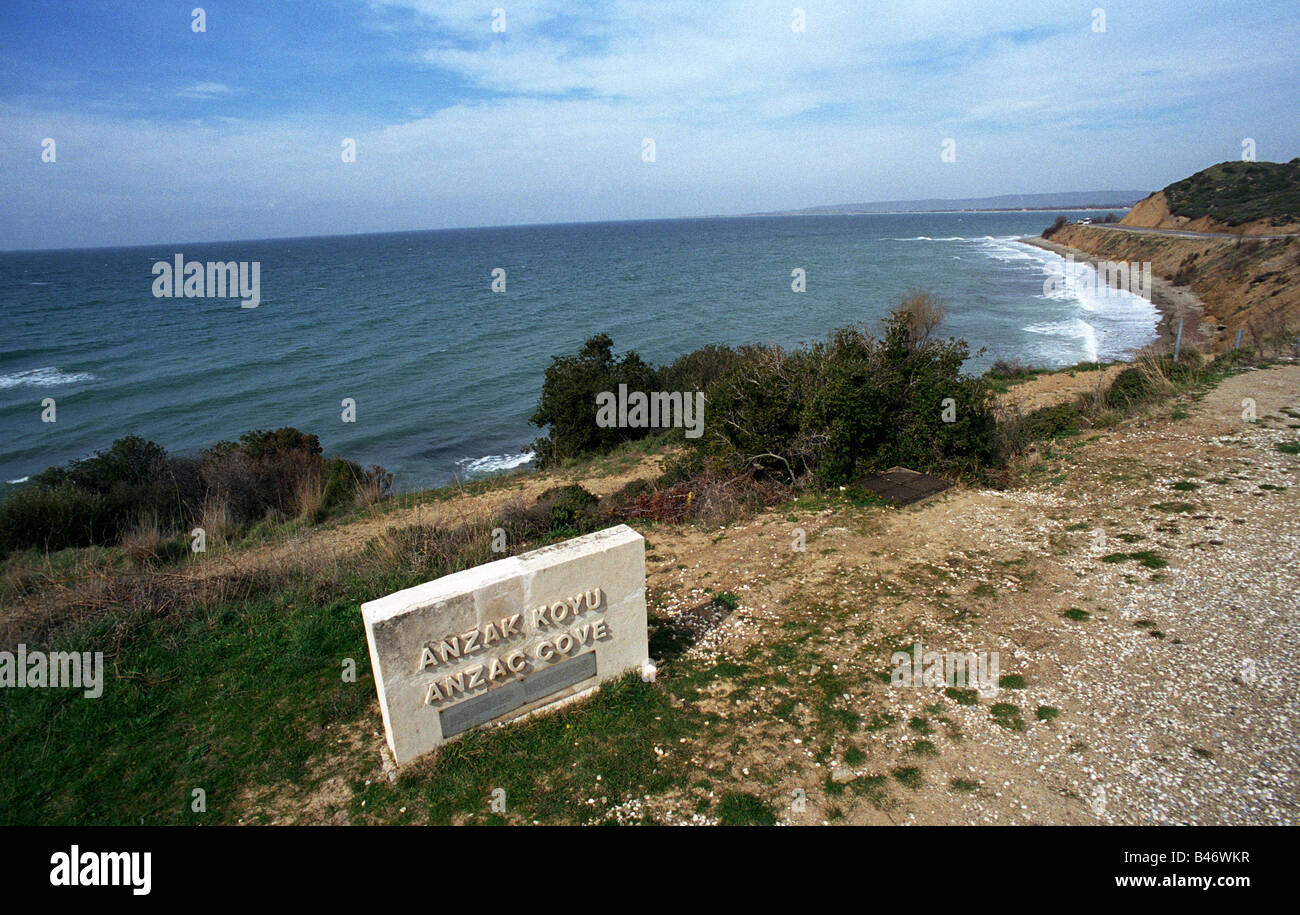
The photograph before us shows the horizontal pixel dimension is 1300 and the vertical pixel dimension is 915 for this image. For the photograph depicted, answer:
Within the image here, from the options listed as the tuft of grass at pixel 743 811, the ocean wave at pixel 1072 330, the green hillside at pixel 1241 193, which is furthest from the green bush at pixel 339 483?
the green hillside at pixel 1241 193

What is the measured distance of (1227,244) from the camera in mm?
43656

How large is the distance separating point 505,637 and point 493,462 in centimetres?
1745

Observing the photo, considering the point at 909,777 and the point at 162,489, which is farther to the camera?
the point at 162,489

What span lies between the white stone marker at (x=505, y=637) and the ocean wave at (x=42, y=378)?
3813cm

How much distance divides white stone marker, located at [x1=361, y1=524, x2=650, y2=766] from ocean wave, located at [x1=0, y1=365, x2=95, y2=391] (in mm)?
38127

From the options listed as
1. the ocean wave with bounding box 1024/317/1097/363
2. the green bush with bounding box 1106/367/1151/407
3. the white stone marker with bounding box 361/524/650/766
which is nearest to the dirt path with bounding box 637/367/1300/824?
the white stone marker with bounding box 361/524/650/766

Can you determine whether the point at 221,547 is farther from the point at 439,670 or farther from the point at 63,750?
the point at 439,670

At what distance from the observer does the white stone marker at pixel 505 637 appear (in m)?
5.24

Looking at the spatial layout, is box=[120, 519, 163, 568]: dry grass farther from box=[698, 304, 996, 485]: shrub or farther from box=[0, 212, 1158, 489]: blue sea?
Result: box=[0, 212, 1158, 489]: blue sea

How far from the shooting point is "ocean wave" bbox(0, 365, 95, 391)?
32.8m

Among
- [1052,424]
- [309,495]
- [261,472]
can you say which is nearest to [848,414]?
[1052,424]

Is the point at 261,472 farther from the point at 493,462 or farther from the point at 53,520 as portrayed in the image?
the point at 493,462

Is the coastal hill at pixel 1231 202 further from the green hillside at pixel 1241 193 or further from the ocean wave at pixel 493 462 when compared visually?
the ocean wave at pixel 493 462
